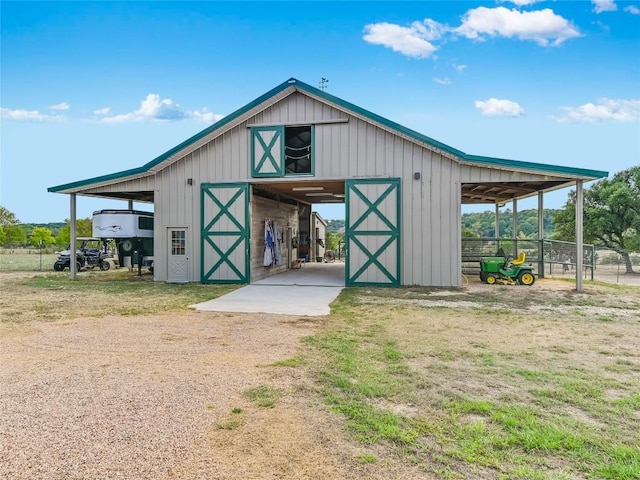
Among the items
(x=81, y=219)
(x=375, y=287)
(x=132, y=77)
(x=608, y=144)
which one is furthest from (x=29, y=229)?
(x=608, y=144)

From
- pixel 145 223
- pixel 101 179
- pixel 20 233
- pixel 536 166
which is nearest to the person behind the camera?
pixel 536 166

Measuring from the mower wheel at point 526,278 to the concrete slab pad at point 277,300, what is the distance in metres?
5.38

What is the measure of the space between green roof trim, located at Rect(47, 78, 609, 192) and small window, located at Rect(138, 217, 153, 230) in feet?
6.84

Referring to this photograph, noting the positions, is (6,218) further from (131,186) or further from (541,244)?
(541,244)

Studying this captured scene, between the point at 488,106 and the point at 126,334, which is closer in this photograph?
the point at 126,334

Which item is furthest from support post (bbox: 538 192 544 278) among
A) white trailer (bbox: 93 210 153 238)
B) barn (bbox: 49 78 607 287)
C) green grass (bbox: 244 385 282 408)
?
white trailer (bbox: 93 210 153 238)

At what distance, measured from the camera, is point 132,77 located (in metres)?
20.0

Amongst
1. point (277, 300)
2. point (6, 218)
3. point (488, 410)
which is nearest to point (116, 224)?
point (277, 300)

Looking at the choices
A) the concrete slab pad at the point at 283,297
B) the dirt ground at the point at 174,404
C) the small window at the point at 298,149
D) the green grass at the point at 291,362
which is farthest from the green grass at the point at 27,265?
the green grass at the point at 291,362

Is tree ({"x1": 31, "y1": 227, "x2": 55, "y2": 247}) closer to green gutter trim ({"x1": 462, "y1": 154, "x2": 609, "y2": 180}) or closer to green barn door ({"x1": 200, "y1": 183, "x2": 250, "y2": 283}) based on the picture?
green barn door ({"x1": 200, "y1": 183, "x2": 250, "y2": 283})

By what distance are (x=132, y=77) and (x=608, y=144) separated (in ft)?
75.0

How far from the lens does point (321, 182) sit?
41.0ft

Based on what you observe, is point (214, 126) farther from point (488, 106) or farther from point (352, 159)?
point (488, 106)

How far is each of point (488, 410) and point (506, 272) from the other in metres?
9.80
